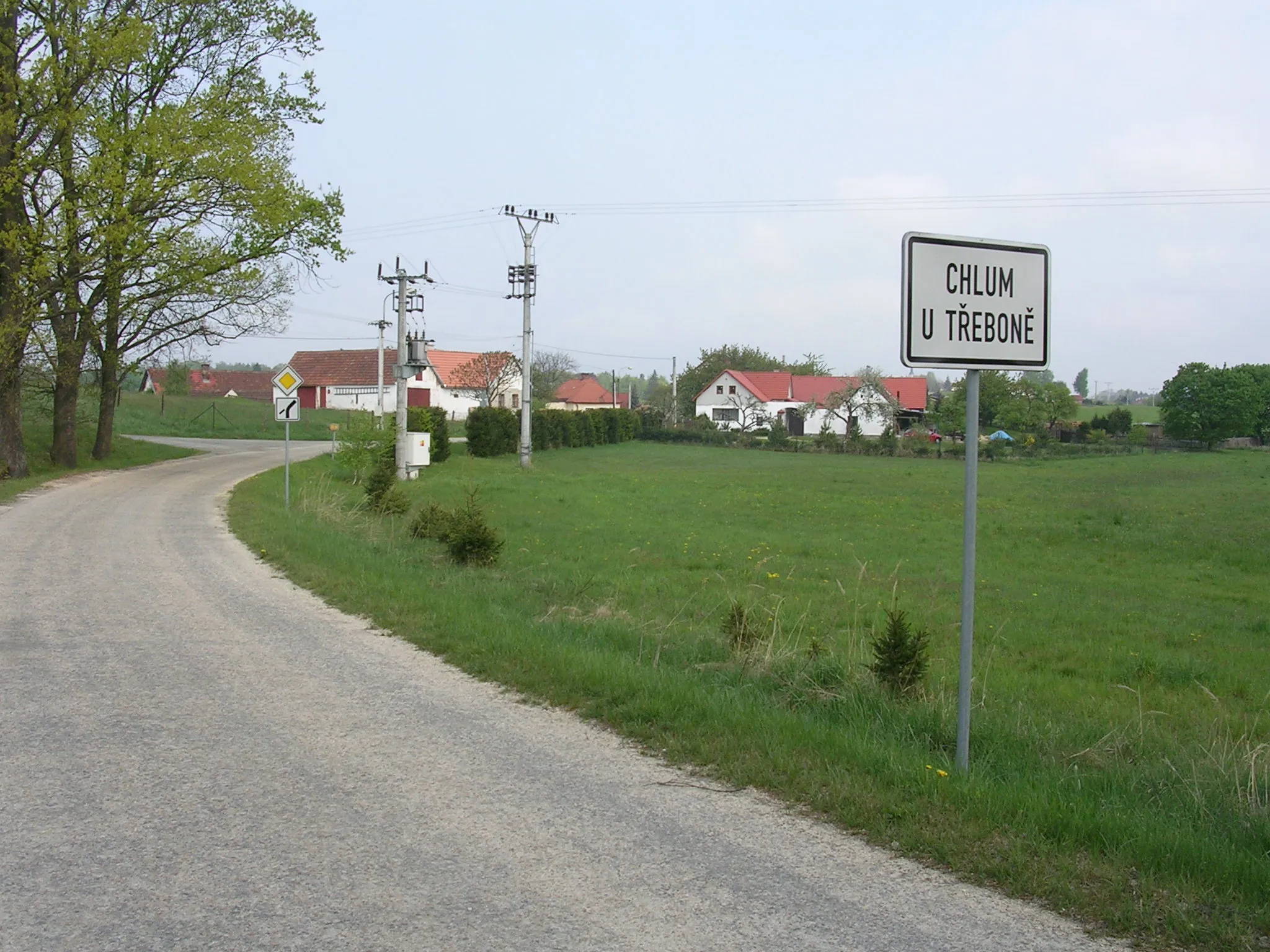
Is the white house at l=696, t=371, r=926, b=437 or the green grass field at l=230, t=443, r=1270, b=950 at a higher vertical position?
the white house at l=696, t=371, r=926, b=437

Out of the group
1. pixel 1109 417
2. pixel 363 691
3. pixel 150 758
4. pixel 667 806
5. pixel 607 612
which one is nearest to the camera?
pixel 667 806

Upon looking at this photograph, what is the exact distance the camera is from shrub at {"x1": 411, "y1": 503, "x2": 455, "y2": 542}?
17.8m

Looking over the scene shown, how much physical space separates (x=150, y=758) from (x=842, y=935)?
165 inches

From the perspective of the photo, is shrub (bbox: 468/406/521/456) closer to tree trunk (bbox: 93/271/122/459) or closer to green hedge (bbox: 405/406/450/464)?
green hedge (bbox: 405/406/450/464)

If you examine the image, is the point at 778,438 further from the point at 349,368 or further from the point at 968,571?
the point at 968,571

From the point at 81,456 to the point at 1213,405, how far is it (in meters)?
→ 78.5

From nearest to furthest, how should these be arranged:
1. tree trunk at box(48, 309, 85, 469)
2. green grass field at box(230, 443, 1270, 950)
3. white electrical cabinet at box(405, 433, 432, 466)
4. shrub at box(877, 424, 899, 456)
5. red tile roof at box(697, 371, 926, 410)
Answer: green grass field at box(230, 443, 1270, 950) → tree trunk at box(48, 309, 85, 469) → white electrical cabinet at box(405, 433, 432, 466) → shrub at box(877, 424, 899, 456) → red tile roof at box(697, 371, 926, 410)

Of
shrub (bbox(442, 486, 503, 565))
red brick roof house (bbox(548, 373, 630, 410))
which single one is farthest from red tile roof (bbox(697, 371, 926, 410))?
shrub (bbox(442, 486, 503, 565))

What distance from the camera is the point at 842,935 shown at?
13.3 feet

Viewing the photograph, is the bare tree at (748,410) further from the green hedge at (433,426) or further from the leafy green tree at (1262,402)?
the green hedge at (433,426)

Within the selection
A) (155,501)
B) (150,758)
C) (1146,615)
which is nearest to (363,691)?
(150,758)

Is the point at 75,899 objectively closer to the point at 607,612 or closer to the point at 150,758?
the point at 150,758

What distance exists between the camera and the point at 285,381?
23062 millimetres

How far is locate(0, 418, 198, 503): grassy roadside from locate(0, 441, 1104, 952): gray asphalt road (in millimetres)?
19451
